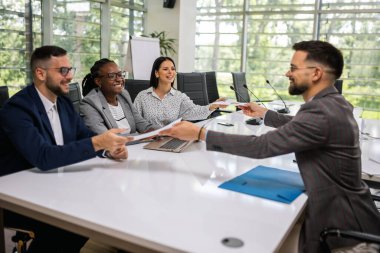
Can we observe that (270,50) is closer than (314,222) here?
No

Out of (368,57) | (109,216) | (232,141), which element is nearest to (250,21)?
(368,57)

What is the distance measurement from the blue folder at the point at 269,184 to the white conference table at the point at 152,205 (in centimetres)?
4

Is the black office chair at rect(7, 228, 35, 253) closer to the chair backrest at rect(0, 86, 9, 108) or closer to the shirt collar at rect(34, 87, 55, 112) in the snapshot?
the shirt collar at rect(34, 87, 55, 112)

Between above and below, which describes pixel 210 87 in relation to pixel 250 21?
below

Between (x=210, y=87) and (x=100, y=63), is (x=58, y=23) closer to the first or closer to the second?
(x=210, y=87)

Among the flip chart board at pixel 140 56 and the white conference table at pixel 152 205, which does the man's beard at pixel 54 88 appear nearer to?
the white conference table at pixel 152 205

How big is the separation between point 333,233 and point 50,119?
1.33m

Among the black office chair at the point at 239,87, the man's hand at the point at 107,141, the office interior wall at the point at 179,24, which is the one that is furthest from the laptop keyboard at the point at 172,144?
the office interior wall at the point at 179,24

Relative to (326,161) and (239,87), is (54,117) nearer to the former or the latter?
(326,161)

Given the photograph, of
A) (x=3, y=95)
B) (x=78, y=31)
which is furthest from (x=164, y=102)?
(x=78, y=31)

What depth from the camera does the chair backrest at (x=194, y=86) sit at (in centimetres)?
411

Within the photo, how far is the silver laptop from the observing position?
80.4 inches

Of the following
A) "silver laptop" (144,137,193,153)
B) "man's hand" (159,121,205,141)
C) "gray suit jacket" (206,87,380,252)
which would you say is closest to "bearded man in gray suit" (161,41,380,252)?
"gray suit jacket" (206,87,380,252)

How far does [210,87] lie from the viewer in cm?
495
